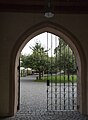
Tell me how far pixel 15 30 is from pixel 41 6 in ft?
3.00

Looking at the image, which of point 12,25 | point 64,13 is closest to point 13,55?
point 12,25

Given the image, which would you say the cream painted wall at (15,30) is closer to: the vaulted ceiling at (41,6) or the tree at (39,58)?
the vaulted ceiling at (41,6)

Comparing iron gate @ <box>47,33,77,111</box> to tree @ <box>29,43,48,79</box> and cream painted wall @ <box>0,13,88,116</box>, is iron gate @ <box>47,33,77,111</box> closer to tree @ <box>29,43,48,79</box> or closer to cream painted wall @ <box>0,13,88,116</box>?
cream painted wall @ <box>0,13,88,116</box>

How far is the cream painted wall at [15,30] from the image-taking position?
5.90m

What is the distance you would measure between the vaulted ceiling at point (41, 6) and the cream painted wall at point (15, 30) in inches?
6.0

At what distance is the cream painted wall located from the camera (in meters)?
5.90

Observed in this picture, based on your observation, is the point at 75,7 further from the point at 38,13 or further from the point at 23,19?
the point at 23,19

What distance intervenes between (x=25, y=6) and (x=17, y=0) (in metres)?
0.47

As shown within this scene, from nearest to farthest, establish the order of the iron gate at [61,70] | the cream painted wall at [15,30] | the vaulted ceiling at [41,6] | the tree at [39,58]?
1. the vaulted ceiling at [41,6]
2. the cream painted wall at [15,30]
3. the iron gate at [61,70]
4. the tree at [39,58]

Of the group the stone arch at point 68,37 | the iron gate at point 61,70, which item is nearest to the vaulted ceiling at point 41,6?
the stone arch at point 68,37

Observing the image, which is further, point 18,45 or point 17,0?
point 18,45

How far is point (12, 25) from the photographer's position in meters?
6.03

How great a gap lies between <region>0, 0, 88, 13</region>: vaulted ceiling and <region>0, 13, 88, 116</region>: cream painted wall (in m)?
0.15

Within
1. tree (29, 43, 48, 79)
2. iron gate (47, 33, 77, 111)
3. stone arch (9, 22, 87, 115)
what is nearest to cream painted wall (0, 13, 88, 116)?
stone arch (9, 22, 87, 115)
